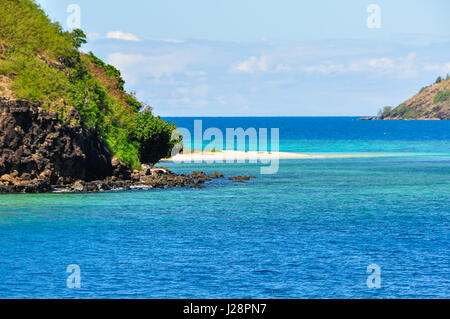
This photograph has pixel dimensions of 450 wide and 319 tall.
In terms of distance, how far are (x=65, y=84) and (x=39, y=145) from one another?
8410mm

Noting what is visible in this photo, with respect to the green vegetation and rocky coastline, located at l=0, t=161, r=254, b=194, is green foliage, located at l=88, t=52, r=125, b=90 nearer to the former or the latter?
the green vegetation

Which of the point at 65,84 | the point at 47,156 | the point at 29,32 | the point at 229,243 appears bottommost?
the point at 229,243

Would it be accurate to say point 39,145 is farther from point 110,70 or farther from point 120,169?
point 110,70

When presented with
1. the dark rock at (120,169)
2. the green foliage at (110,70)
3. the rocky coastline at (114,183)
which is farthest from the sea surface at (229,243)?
the green foliage at (110,70)

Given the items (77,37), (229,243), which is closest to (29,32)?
(77,37)

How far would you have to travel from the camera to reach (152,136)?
72.4 m

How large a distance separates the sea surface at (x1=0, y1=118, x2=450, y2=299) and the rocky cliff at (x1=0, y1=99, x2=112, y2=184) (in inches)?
156

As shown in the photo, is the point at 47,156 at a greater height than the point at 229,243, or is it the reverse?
the point at 47,156

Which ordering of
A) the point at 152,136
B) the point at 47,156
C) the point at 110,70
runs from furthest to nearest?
the point at 110,70
the point at 152,136
the point at 47,156

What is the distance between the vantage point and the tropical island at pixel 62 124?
57.9 metres

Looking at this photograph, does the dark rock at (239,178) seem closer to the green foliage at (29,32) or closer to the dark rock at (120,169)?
the dark rock at (120,169)

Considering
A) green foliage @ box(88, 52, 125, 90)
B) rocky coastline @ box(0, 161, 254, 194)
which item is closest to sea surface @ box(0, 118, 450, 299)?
rocky coastline @ box(0, 161, 254, 194)

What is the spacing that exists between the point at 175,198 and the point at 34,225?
1665 cm
